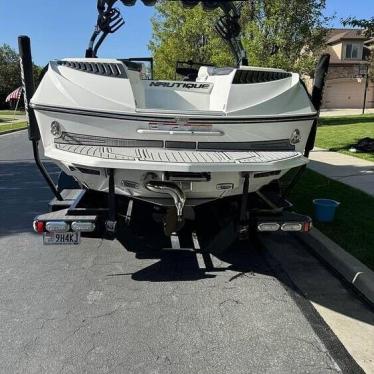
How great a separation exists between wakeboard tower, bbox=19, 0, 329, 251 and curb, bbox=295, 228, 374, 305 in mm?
626

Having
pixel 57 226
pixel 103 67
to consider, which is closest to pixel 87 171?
pixel 57 226

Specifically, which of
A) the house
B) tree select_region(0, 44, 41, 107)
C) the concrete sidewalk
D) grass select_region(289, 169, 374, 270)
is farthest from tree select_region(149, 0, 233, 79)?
tree select_region(0, 44, 41, 107)

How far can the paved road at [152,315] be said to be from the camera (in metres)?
3.20

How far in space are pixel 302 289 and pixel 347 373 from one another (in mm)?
1355

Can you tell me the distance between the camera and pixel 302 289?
4.41 meters

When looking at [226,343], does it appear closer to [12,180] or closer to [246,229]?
[246,229]

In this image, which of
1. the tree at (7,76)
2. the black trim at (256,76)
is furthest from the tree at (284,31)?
the tree at (7,76)

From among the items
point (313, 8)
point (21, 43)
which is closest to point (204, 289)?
point (21, 43)

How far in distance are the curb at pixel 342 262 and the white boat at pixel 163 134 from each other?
3.91 ft

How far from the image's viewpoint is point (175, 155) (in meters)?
3.96

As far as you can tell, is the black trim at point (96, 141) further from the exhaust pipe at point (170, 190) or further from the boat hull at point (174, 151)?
the exhaust pipe at point (170, 190)

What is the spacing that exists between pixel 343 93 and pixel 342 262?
45.5 metres

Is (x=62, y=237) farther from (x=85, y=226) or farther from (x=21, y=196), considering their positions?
(x=21, y=196)

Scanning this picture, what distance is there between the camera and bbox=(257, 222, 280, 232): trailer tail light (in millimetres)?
4383
